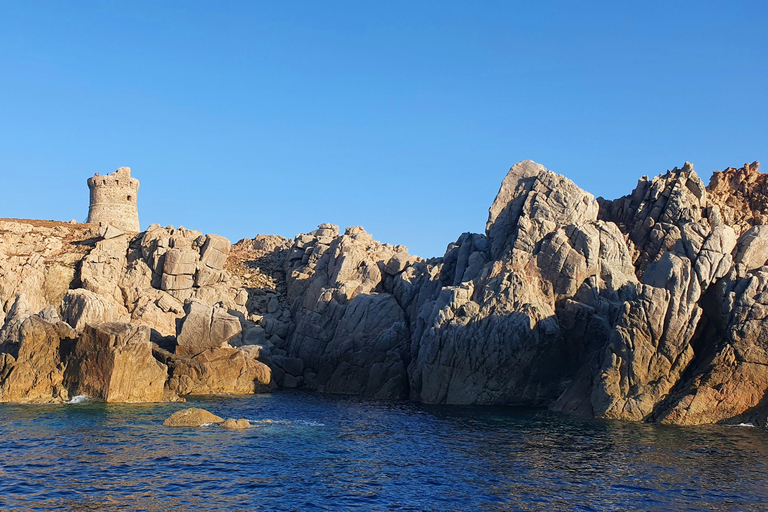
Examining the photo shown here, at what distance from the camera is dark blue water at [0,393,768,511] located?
2945cm

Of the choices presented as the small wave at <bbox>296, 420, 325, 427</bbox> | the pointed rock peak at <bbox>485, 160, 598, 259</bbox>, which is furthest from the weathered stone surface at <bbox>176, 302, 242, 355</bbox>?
the pointed rock peak at <bbox>485, 160, 598, 259</bbox>

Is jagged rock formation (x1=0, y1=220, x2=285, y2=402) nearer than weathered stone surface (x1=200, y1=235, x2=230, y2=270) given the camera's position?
Yes

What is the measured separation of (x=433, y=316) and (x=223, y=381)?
22.3m

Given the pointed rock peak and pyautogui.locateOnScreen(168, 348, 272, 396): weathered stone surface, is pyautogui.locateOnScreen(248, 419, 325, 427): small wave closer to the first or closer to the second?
pyautogui.locateOnScreen(168, 348, 272, 396): weathered stone surface

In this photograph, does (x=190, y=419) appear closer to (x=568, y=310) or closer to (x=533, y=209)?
(x=568, y=310)

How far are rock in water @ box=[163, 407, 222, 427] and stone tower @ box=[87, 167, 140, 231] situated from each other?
66967 mm

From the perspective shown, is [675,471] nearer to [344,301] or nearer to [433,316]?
[433,316]

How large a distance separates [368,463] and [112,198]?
85.2 m

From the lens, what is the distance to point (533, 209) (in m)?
69.3

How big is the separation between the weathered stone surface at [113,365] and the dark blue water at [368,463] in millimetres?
3633

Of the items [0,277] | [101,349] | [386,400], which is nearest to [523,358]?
[386,400]

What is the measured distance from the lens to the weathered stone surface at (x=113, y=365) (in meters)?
56.6

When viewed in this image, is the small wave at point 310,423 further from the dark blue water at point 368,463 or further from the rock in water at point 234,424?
the rock in water at point 234,424

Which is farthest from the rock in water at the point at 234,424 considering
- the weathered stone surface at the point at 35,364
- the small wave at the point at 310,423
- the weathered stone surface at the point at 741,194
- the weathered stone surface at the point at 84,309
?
the weathered stone surface at the point at 741,194
